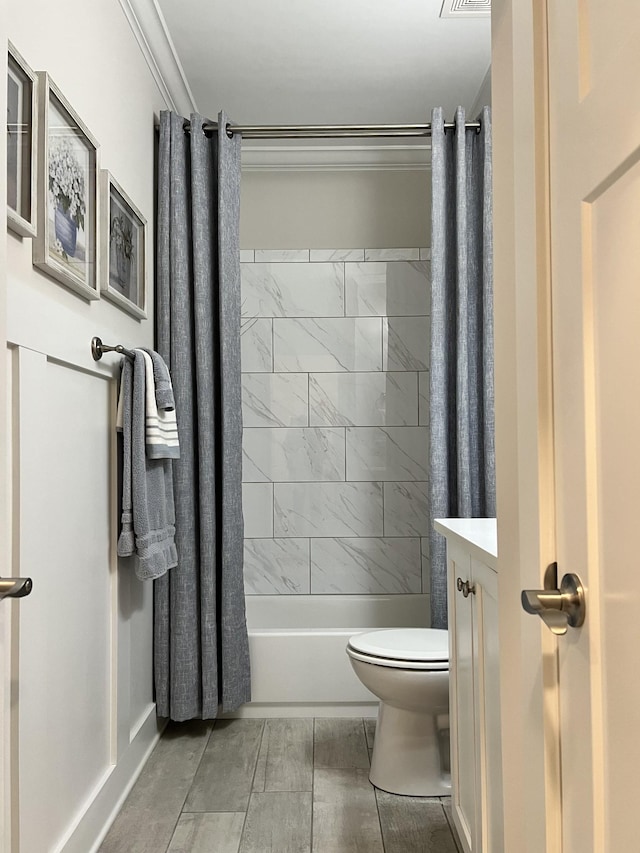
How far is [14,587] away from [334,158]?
3.21m

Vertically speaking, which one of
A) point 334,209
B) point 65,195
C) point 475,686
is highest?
point 334,209

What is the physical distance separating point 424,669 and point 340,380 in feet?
6.05

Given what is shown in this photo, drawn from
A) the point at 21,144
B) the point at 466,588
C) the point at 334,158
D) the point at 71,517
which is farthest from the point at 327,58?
the point at 466,588

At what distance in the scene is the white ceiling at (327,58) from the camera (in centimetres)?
265

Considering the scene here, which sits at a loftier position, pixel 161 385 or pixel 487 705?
pixel 161 385

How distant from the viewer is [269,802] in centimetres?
235

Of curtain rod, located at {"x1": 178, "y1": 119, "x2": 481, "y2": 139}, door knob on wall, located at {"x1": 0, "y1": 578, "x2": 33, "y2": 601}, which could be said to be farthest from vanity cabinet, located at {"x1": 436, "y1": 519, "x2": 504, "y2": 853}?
curtain rod, located at {"x1": 178, "y1": 119, "x2": 481, "y2": 139}

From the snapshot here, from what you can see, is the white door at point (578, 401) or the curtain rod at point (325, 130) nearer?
the white door at point (578, 401)

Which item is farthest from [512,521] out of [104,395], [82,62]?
[82,62]

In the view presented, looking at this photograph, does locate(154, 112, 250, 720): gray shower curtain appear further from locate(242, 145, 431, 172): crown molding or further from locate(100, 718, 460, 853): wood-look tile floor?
locate(242, 145, 431, 172): crown molding

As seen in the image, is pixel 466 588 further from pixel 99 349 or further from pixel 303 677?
pixel 303 677

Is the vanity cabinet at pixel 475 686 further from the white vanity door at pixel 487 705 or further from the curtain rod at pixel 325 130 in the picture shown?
the curtain rod at pixel 325 130

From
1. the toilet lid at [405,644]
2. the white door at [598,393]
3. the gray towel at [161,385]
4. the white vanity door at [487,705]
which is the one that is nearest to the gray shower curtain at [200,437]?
the gray towel at [161,385]

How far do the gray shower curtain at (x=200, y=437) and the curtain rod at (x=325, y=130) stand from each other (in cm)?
8
